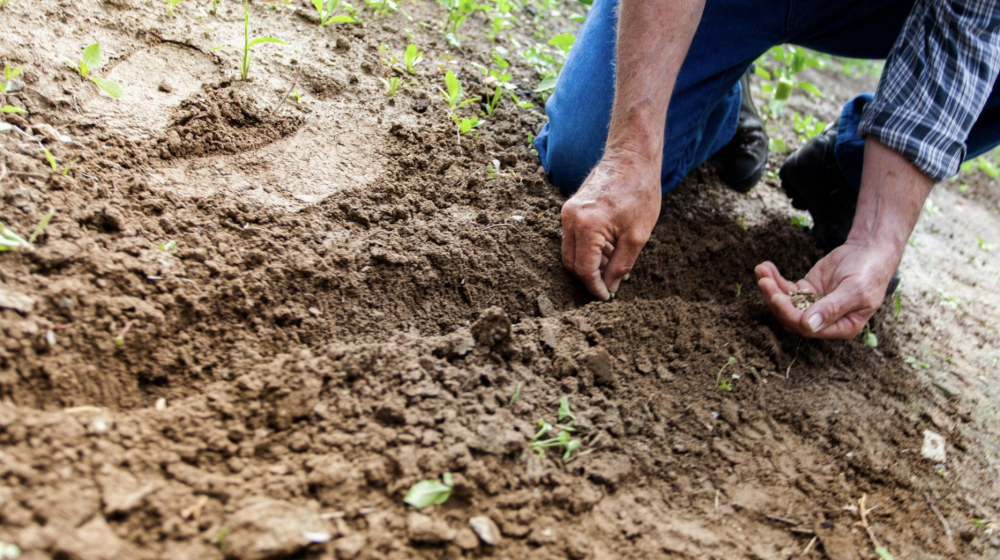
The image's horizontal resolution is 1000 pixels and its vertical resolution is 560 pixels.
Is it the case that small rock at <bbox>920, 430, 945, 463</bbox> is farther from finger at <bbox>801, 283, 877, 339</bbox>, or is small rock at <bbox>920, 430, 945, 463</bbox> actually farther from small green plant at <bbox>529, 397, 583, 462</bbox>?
small green plant at <bbox>529, 397, 583, 462</bbox>

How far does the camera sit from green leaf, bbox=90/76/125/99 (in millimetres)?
1688

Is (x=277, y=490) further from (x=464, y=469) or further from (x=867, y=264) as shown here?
(x=867, y=264)

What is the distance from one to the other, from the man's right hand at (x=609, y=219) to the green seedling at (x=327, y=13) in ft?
3.92

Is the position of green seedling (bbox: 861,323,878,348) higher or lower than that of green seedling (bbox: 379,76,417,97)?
lower

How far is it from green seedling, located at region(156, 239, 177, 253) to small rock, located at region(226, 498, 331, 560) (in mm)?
671

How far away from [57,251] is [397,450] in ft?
2.75

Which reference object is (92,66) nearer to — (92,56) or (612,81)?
(92,56)

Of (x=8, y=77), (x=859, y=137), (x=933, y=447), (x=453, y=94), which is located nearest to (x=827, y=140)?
(x=859, y=137)

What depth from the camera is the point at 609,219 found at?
170cm

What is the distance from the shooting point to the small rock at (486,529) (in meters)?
1.13

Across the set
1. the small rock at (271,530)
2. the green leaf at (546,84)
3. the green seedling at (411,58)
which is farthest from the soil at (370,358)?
the green leaf at (546,84)

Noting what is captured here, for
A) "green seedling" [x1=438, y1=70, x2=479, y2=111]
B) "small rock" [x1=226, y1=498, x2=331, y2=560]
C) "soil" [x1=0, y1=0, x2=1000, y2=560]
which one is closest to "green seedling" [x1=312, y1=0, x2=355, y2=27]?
"soil" [x1=0, y1=0, x2=1000, y2=560]

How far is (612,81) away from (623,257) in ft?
2.29

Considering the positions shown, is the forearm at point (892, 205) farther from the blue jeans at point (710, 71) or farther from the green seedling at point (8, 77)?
the green seedling at point (8, 77)
